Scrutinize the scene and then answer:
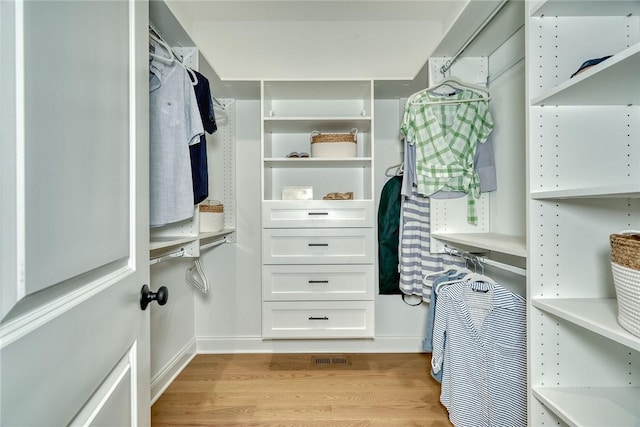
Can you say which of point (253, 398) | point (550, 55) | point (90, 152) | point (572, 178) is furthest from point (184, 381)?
point (550, 55)

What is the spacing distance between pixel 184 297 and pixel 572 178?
2.18 metres

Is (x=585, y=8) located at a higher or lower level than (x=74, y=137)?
higher

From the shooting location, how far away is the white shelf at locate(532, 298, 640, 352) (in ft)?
2.17

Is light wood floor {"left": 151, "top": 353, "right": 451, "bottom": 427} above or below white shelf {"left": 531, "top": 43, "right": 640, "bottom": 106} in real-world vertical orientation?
below

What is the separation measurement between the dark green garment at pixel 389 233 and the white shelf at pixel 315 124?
0.46 m

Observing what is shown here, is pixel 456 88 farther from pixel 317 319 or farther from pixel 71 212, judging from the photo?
pixel 71 212

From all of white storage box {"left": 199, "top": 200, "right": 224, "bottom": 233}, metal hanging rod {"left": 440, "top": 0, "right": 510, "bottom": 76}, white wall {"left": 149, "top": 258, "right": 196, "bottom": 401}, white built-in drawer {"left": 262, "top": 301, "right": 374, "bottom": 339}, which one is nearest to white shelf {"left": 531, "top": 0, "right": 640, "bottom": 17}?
metal hanging rod {"left": 440, "top": 0, "right": 510, "bottom": 76}

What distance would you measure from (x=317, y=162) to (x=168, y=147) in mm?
991

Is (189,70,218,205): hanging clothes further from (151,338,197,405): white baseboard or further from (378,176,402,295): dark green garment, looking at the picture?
(378,176,402,295): dark green garment

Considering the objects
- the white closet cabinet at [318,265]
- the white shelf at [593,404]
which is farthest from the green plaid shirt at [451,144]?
the white shelf at [593,404]

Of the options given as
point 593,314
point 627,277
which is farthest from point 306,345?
A: point 627,277

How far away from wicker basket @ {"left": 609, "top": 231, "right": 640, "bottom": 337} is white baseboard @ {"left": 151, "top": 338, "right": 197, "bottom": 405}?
6.62 ft

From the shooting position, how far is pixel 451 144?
5.30 feet

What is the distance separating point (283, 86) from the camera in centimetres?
196
